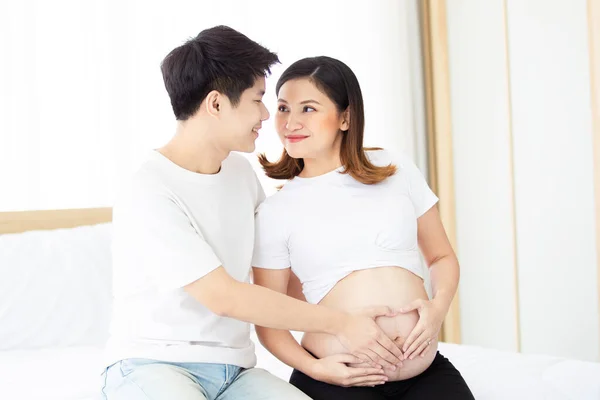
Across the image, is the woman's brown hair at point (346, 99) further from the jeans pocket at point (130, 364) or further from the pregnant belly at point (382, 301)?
the jeans pocket at point (130, 364)

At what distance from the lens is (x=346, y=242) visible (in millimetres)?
1430

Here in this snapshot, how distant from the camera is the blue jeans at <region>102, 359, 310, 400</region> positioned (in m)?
1.21

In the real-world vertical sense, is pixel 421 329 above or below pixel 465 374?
above

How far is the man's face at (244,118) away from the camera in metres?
1.42

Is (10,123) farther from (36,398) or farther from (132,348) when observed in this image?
(132,348)

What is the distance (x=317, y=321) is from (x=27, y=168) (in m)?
1.37

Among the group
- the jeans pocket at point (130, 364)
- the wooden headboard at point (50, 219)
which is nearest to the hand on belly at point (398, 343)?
the jeans pocket at point (130, 364)

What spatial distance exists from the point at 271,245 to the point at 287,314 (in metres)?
0.22

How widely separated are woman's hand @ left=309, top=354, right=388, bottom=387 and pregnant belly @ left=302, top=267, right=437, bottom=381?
1.0 inches

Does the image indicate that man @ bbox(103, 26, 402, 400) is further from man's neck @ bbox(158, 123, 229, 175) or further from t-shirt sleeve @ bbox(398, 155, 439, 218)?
t-shirt sleeve @ bbox(398, 155, 439, 218)

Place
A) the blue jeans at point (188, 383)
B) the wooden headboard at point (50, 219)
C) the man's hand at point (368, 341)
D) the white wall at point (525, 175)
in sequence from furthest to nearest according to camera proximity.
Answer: the white wall at point (525, 175)
the wooden headboard at point (50, 219)
the man's hand at point (368, 341)
the blue jeans at point (188, 383)

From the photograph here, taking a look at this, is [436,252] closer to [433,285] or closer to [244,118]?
[433,285]

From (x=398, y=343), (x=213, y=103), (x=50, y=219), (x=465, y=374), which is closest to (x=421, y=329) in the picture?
(x=398, y=343)

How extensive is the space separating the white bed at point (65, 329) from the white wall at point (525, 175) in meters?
1.04
